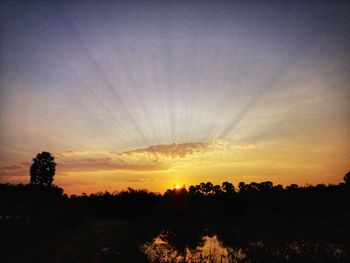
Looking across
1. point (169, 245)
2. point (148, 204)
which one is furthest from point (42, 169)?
point (169, 245)

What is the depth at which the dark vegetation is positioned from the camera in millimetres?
17406

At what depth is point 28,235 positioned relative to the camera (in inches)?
856

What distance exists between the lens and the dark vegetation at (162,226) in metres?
17.4

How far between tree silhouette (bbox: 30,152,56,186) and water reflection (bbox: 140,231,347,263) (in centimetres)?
3973

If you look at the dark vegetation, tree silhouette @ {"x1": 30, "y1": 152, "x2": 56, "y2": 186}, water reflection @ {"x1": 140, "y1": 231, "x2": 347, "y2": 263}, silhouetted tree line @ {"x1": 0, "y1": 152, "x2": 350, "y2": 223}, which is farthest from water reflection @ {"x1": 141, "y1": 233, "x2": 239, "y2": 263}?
tree silhouette @ {"x1": 30, "y1": 152, "x2": 56, "y2": 186}

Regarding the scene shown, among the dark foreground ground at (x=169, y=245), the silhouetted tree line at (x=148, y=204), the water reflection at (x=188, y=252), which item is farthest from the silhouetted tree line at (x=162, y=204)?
the water reflection at (x=188, y=252)

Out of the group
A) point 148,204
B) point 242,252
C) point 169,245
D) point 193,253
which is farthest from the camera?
point 148,204

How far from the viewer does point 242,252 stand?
60.4 ft

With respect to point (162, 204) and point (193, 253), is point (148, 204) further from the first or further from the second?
point (193, 253)

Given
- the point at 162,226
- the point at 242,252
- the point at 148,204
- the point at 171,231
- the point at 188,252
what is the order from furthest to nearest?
the point at 148,204 → the point at 162,226 → the point at 171,231 → the point at 188,252 → the point at 242,252

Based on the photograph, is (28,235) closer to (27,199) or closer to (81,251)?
(81,251)

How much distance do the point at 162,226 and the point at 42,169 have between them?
33576mm

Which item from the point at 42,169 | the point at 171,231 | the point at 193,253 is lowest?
the point at 171,231

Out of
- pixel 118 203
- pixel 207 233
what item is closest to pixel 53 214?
pixel 118 203
